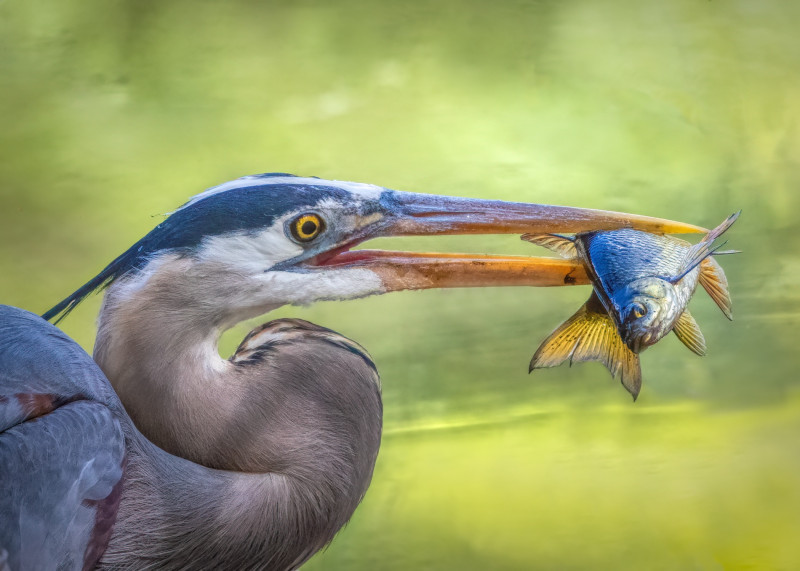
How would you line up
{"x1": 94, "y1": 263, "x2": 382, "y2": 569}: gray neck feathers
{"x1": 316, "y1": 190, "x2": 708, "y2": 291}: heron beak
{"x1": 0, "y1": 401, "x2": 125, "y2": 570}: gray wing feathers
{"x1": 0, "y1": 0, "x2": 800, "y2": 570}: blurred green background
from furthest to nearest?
{"x1": 0, "y1": 0, "x2": 800, "y2": 570}: blurred green background, {"x1": 316, "y1": 190, "x2": 708, "y2": 291}: heron beak, {"x1": 94, "y1": 263, "x2": 382, "y2": 569}: gray neck feathers, {"x1": 0, "y1": 401, "x2": 125, "y2": 570}: gray wing feathers

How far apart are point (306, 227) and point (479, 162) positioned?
0.93m

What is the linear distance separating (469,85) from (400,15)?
0.22 metres

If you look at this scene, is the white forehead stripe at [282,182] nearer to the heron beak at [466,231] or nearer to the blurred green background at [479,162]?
Answer: the heron beak at [466,231]

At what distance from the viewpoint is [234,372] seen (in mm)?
780

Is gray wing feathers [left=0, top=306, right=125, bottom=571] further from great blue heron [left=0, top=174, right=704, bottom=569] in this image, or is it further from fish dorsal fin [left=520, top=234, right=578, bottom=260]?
fish dorsal fin [left=520, top=234, right=578, bottom=260]

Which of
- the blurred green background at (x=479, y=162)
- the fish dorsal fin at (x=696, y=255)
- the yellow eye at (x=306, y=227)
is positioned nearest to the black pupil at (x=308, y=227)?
the yellow eye at (x=306, y=227)

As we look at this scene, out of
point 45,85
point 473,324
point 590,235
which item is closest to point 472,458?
point 473,324

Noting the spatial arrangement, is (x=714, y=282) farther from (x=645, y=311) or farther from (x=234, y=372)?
(x=234, y=372)

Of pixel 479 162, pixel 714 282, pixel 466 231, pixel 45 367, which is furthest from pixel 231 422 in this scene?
pixel 479 162

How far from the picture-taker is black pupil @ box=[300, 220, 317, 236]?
78cm

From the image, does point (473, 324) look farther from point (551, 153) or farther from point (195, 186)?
point (195, 186)

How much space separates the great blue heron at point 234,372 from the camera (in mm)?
670

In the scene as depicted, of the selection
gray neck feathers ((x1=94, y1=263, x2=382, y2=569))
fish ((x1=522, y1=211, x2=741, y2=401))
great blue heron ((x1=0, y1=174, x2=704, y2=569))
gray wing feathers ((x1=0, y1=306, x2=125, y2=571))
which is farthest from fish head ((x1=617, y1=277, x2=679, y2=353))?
gray wing feathers ((x1=0, y1=306, x2=125, y2=571))

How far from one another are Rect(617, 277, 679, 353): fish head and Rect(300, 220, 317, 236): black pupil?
31 cm
